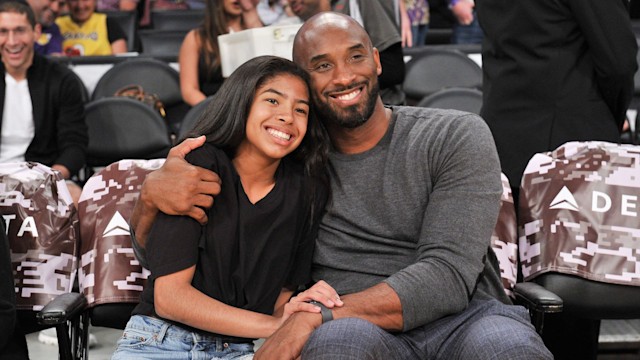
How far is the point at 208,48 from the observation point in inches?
217

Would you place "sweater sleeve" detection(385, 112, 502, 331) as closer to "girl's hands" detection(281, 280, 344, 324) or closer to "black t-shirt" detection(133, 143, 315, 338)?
"girl's hands" detection(281, 280, 344, 324)

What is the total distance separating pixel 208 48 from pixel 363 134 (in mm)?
2866

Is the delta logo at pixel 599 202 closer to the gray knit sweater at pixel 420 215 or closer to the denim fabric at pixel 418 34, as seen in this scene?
the gray knit sweater at pixel 420 215

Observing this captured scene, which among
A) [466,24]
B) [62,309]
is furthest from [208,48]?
[62,309]

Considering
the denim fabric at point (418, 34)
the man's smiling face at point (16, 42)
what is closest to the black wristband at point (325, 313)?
the man's smiling face at point (16, 42)

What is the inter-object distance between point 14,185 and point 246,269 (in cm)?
91

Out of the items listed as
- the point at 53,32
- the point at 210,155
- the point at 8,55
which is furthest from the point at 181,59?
the point at 210,155

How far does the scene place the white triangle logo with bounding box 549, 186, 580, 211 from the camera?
3.03m

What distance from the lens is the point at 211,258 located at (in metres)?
2.66

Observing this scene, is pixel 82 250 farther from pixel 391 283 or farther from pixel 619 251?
pixel 619 251

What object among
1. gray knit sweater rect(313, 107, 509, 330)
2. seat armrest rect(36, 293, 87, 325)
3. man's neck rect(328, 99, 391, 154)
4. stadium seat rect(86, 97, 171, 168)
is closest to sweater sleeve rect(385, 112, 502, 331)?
gray knit sweater rect(313, 107, 509, 330)

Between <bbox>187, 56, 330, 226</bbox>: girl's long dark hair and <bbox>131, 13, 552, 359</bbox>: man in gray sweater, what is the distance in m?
0.05

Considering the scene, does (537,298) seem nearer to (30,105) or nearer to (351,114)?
(351,114)

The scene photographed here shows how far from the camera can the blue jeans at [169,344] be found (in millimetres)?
2580
